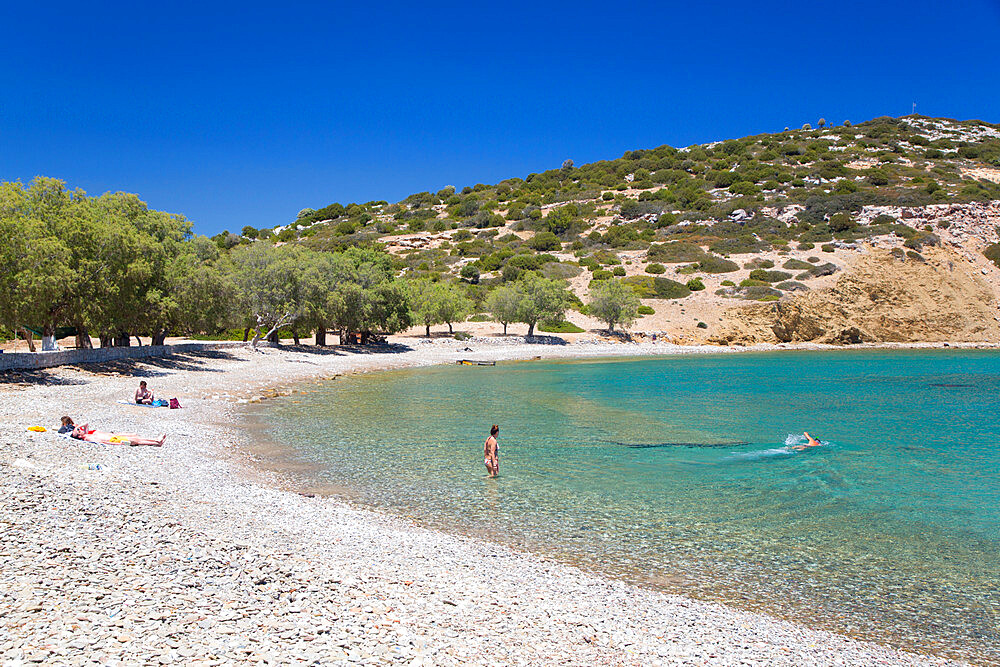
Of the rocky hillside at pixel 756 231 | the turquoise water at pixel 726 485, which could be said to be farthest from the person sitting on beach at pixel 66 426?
the rocky hillside at pixel 756 231

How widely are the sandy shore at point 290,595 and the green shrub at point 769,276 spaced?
73.9 meters

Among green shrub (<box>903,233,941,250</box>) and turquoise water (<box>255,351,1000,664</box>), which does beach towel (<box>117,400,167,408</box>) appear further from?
green shrub (<box>903,233,941,250</box>)

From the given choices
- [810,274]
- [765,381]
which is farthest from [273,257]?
[810,274]

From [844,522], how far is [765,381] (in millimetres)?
28547

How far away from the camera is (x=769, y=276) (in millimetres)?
76562

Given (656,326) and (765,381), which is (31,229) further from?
(656,326)

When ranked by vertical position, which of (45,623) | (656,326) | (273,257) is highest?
(273,257)

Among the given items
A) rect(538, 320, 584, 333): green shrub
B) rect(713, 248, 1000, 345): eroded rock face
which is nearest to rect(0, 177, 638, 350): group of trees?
rect(538, 320, 584, 333): green shrub

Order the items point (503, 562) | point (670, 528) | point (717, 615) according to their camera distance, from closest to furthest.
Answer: point (717, 615), point (503, 562), point (670, 528)

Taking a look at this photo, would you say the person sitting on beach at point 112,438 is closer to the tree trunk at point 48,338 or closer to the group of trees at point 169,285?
the group of trees at point 169,285

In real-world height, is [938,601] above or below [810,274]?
below

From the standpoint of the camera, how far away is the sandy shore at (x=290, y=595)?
646 cm

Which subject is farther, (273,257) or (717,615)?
(273,257)

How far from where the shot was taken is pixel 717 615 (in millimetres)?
8211
